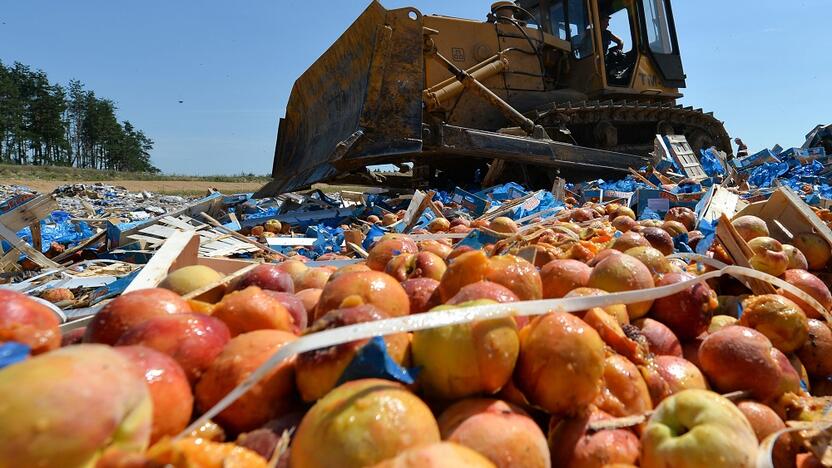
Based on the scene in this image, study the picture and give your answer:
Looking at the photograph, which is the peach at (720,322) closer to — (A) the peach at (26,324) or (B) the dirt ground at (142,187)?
(A) the peach at (26,324)

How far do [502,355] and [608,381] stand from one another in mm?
461

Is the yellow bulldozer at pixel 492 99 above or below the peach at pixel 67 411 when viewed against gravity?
above

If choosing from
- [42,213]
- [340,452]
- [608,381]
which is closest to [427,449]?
[340,452]

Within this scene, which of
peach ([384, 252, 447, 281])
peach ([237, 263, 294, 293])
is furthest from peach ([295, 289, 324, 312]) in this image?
peach ([384, 252, 447, 281])

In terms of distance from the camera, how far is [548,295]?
2.26m

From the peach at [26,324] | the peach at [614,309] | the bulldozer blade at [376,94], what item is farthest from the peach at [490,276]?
the bulldozer blade at [376,94]

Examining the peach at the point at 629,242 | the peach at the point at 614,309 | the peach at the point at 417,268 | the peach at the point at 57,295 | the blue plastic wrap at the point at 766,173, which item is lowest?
the peach at the point at 57,295

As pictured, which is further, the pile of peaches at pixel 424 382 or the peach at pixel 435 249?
the peach at pixel 435 249

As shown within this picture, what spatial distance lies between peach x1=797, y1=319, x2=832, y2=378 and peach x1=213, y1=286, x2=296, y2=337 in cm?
237

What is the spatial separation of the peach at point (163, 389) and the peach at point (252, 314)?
385 millimetres

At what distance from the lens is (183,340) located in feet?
4.61

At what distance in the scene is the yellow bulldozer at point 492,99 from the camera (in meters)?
7.74

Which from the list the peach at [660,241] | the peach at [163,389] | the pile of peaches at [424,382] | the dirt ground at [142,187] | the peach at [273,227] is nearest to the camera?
the pile of peaches at [424,382]

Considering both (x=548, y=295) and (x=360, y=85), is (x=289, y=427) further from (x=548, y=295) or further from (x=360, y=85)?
(x=360, y=85)
